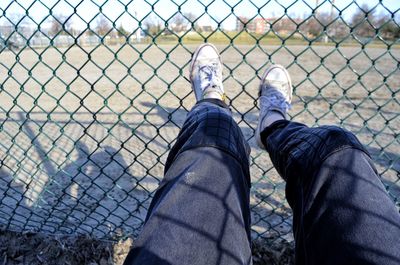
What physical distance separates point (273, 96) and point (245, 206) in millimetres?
1326

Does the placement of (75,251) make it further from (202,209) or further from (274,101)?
(274,101)

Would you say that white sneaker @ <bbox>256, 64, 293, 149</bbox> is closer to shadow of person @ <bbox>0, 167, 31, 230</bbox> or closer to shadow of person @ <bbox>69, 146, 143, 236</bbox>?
shadow of person @ <bbox>69, 146, 143, 236</bbox>

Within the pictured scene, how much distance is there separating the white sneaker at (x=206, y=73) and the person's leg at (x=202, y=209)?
2.84 ft

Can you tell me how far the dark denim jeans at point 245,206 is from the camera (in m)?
1.04

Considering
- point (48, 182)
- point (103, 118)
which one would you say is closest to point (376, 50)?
point (103, 118)

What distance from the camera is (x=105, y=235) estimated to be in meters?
2.26

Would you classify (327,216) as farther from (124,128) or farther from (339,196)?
(124,128)

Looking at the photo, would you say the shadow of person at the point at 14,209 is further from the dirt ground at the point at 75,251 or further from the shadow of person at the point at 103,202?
the shadow of person at the point at 103,202

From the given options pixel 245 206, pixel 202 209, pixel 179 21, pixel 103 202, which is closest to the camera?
pixel 202 209

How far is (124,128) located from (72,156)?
3.34 feet

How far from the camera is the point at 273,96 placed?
96.1 inches

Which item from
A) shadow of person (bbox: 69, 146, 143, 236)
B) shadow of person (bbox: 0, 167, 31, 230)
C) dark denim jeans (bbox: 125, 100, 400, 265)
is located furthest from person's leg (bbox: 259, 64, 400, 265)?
shadow of person (bbox: 0, 167, 31, 230)

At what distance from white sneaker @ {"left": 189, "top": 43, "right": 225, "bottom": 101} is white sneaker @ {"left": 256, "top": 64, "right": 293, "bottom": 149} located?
28 centimetres

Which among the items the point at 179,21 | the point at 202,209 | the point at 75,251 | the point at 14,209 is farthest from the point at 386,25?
the point at 14,209
